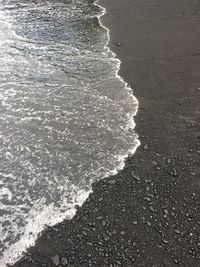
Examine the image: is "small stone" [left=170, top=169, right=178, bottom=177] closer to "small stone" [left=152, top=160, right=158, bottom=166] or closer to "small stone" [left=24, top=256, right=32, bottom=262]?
"small stone" [left=152, top=160, right=158, bottom=166]

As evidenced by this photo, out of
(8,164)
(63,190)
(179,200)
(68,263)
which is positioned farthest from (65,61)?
(68,263)

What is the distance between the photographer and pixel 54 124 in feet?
40.8

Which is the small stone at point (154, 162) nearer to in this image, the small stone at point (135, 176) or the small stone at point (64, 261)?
the small stone at point (135, 176)

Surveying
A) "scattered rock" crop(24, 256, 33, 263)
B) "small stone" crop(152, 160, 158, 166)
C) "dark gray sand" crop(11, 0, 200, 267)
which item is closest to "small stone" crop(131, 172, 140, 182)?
"dark gray sand" crop(11, 0, 200, 267)

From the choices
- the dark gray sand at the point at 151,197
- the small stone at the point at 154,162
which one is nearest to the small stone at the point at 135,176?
the dark gray sand at the point at 151,197

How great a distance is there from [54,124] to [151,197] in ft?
15.3

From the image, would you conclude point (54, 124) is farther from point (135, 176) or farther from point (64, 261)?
point (64, 261)

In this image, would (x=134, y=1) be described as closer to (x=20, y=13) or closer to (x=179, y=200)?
(x=20, y=13)

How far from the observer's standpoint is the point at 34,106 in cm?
1338

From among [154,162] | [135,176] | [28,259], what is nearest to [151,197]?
[135,176]

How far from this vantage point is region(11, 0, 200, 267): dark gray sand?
26.6 feet

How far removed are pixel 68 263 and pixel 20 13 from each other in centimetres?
1996

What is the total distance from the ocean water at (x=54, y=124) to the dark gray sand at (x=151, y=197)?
→ 0.47 meters

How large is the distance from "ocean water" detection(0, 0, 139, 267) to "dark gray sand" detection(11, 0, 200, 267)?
470 mm
